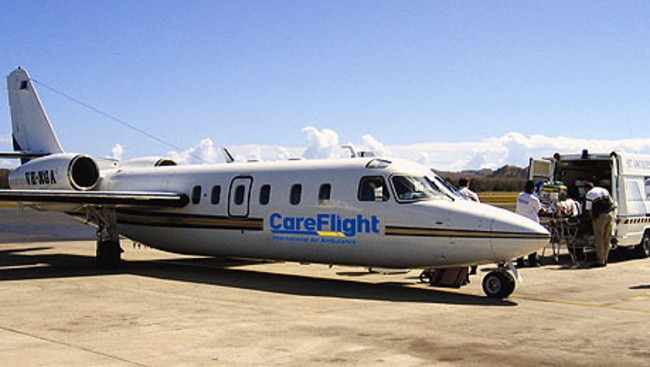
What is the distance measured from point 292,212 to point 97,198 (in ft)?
15.8

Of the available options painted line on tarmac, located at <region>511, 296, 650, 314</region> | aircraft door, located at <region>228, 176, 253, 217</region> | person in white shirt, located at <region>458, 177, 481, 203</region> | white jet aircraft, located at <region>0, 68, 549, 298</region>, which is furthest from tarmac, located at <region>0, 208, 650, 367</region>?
person in white shirt, located at <region>458, 177, 481, 203</region>

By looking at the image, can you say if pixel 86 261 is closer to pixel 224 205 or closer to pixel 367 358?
pixel 224 205

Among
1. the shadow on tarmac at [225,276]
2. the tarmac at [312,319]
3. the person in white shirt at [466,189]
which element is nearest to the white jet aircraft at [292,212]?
the shadow on tarmac at [225,276]

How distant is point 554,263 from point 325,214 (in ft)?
23.8

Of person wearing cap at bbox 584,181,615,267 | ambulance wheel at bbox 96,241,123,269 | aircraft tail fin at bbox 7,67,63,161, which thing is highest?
aircraft tail fin at bbox 7,67,63,161

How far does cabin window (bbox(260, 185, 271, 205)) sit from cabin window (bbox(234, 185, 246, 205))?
575 millimetres

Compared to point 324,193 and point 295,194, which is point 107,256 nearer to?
point 295,194

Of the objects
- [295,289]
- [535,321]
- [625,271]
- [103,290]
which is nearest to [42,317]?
[103,290]

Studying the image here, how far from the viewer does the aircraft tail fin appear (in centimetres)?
2225

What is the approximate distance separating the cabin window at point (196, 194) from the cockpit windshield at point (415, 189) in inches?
216

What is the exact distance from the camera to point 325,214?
14.3 m

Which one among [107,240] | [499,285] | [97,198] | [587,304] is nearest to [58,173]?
[107,240]

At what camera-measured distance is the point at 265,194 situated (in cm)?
1559

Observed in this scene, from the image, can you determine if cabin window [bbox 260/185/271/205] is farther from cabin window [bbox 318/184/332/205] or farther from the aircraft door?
cabin window [bbox 318/184/332/205]
